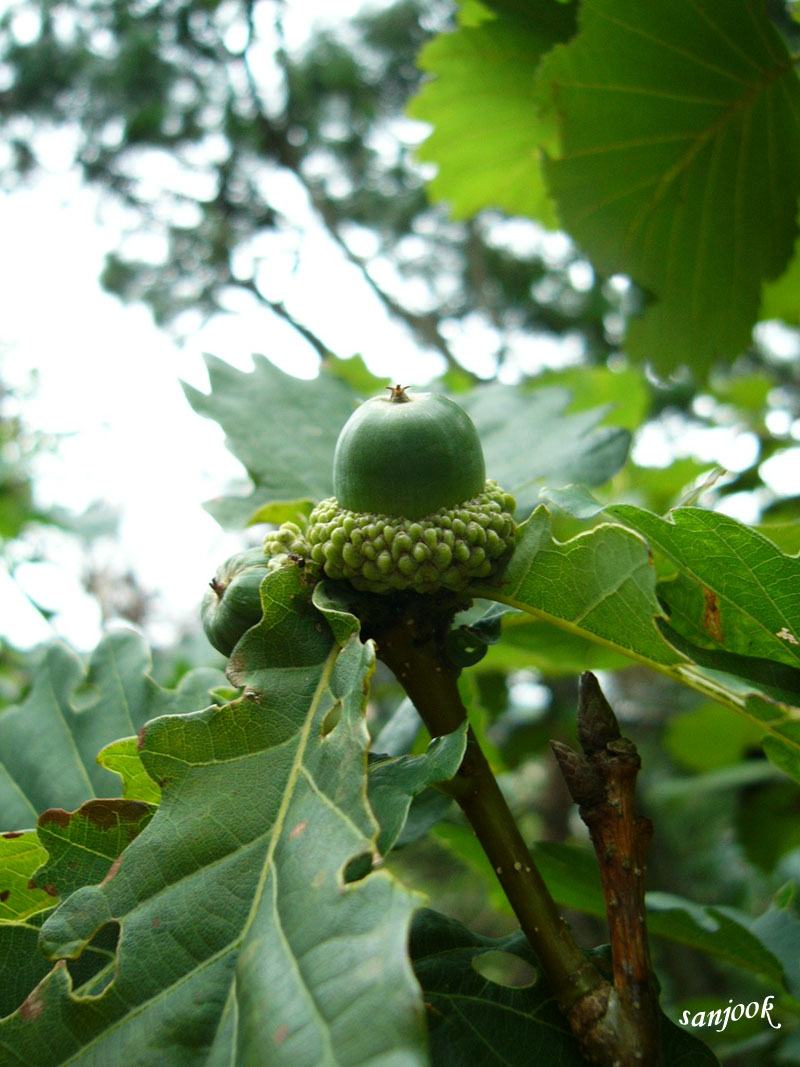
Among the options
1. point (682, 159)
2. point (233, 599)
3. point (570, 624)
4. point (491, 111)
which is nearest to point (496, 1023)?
point (570, 624)

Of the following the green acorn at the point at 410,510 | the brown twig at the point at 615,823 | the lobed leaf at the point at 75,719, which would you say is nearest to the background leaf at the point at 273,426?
the lobed leaf at the point at 75,719

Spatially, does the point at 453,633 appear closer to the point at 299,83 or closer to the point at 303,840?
the point at 303,840

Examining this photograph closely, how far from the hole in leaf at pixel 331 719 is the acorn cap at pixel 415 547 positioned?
150 millimetres

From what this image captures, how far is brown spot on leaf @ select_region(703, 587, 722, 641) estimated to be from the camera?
0.94 m

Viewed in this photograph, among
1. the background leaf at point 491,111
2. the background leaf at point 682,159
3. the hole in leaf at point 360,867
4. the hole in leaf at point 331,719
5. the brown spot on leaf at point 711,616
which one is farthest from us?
the background leaf at point 491,111

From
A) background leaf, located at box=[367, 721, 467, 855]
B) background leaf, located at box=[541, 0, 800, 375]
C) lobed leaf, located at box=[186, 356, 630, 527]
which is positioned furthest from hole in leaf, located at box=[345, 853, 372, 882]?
background leaf, located at box=[541, 0, 800, 375]

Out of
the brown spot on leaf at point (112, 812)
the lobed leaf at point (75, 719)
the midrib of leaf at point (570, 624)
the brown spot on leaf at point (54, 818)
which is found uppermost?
the brown spot on leaf at point (54, 818)

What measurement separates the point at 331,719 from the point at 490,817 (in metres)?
0.21

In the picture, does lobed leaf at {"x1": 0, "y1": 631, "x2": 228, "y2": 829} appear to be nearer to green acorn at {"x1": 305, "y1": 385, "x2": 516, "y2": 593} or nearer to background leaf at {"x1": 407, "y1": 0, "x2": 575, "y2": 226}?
green acorn at {"x1": 305, "y1": 385, "x2": 516, "y2": 593}

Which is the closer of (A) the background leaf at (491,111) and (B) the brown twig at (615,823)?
(B) the brown twig at (615,823)

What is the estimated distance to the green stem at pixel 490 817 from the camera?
84cm

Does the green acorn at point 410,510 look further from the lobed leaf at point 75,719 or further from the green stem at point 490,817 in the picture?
the lobed leaf at point 75,719

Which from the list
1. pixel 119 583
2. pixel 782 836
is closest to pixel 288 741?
pixel 782 836
